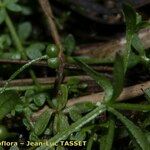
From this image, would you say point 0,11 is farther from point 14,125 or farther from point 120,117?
point 120,117

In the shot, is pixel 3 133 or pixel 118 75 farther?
pixel 3 133

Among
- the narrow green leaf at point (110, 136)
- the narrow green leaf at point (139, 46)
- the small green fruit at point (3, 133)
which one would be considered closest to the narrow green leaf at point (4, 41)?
the small green fruit at point (3, 133)

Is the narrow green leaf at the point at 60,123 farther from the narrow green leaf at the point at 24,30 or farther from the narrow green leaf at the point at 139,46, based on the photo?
the narrow green leaf at the point at 24,30

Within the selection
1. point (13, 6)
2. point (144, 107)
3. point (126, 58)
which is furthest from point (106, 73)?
point (13, 6)

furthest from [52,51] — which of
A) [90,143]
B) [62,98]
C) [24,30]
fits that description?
[24,30]

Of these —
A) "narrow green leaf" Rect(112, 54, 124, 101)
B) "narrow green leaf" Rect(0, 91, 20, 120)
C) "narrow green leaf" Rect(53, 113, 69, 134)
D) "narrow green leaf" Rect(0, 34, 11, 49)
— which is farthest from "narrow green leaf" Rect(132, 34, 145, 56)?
"narrow green leaf" Rect(0, 34, 11, 49)

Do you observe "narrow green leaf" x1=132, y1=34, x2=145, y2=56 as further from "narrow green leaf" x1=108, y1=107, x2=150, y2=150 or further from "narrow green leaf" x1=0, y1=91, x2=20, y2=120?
"narrow green leaf" x1=0, y1=91, x2=20, y2=120

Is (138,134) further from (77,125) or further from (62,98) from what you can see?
(62,98)

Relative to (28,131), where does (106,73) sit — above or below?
above
